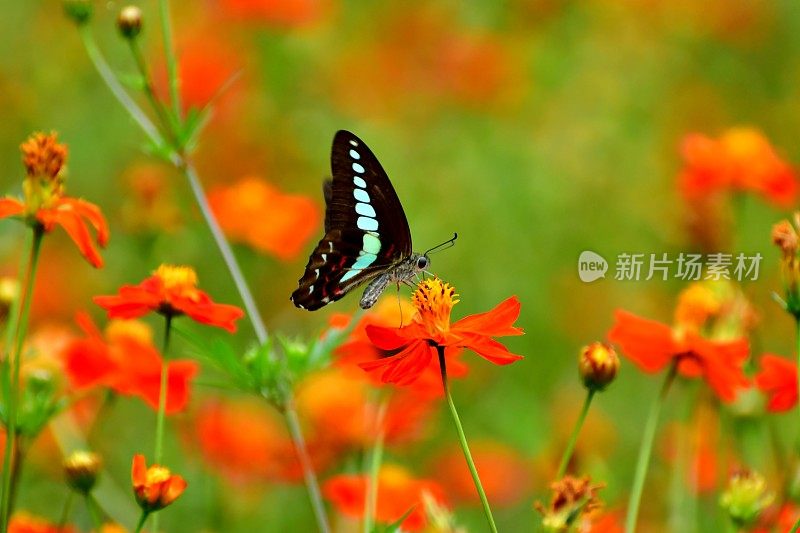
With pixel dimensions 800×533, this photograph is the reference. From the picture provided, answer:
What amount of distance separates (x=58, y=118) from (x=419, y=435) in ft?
5.51

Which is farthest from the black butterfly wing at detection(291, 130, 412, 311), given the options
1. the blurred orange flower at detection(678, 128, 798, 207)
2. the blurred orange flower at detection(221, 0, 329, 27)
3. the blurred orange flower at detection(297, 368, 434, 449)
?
the blurred orange flower at detection(221, 0, 329, 27)

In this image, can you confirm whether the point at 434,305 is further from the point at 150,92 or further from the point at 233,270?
the point at 150,92

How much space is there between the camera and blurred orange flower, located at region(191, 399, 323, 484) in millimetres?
1730

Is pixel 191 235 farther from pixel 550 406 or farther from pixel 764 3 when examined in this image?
pixel 764 3

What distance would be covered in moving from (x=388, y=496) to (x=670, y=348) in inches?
15.5

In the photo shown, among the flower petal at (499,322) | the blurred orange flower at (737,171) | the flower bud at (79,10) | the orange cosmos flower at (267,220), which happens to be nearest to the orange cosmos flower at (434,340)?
the flower petal at (499,322)

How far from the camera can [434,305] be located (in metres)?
1.17

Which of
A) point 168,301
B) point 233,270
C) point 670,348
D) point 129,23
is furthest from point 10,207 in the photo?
point 670,348

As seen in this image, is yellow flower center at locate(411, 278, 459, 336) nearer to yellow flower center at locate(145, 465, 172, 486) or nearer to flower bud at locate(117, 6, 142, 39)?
yellow flower center at locate(145, 465, 172, 486)

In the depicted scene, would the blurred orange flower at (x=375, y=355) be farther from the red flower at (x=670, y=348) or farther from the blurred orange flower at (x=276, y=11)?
the blurred orange flower at (x=276, y=11)

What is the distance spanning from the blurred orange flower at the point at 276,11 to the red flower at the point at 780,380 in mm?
2009

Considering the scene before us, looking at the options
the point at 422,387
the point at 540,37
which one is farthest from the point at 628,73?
the point at 422,387

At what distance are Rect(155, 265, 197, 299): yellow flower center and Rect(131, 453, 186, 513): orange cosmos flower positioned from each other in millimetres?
224

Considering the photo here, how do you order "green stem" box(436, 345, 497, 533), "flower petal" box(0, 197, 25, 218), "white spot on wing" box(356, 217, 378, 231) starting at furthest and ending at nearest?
1. "white spot on wing" box(356, 217, 378, 231)
2. "flower petal" box(0, 197, 25, 218)
3. "green stem" box(436, 345, 497, 533)
